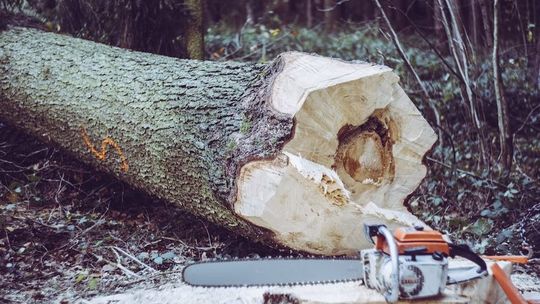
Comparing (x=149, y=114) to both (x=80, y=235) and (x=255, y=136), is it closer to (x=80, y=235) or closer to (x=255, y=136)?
(x=255, y=136)

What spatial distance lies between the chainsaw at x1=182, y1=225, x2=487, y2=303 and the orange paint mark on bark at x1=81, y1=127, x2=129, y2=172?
3.93 ft

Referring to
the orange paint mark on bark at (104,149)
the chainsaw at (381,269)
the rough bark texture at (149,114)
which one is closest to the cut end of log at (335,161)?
the rough bark texture at (149,114)

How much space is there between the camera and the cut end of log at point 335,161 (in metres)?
2.86

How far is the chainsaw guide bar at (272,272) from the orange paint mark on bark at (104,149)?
1197 millimetres

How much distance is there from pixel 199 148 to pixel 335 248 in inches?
36.7

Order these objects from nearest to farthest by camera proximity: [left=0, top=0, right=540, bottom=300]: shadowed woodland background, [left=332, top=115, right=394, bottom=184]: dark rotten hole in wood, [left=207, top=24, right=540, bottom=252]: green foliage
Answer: [left=332, top=115, right=394, bottom=184]: dark rotten hole in wood
[left=0, top=0, right=540, bottom=300]: shadowed woodland background
[left=207, top=24, right=540, bottom=252]: green foliage

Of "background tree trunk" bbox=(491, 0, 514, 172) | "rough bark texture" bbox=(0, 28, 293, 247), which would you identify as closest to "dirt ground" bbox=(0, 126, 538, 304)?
"rough bark texture" bbox=(0, 28, 293, 247)

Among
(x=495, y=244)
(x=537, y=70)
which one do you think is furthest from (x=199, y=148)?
(x=537, y=70)

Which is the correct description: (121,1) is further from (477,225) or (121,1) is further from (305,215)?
(477,225)

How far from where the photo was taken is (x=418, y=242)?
7.38 ft

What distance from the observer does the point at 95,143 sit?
373cm

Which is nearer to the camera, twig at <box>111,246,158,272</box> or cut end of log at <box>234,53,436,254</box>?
cut end of log at <box>234,53,436,254</box>

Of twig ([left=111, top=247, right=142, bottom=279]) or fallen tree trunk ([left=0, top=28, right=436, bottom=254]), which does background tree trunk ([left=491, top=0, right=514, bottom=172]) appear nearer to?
fallen tree trunk ([left=0, top=28, right=436, bottom=254])

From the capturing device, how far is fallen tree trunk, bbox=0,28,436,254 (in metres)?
2.89
